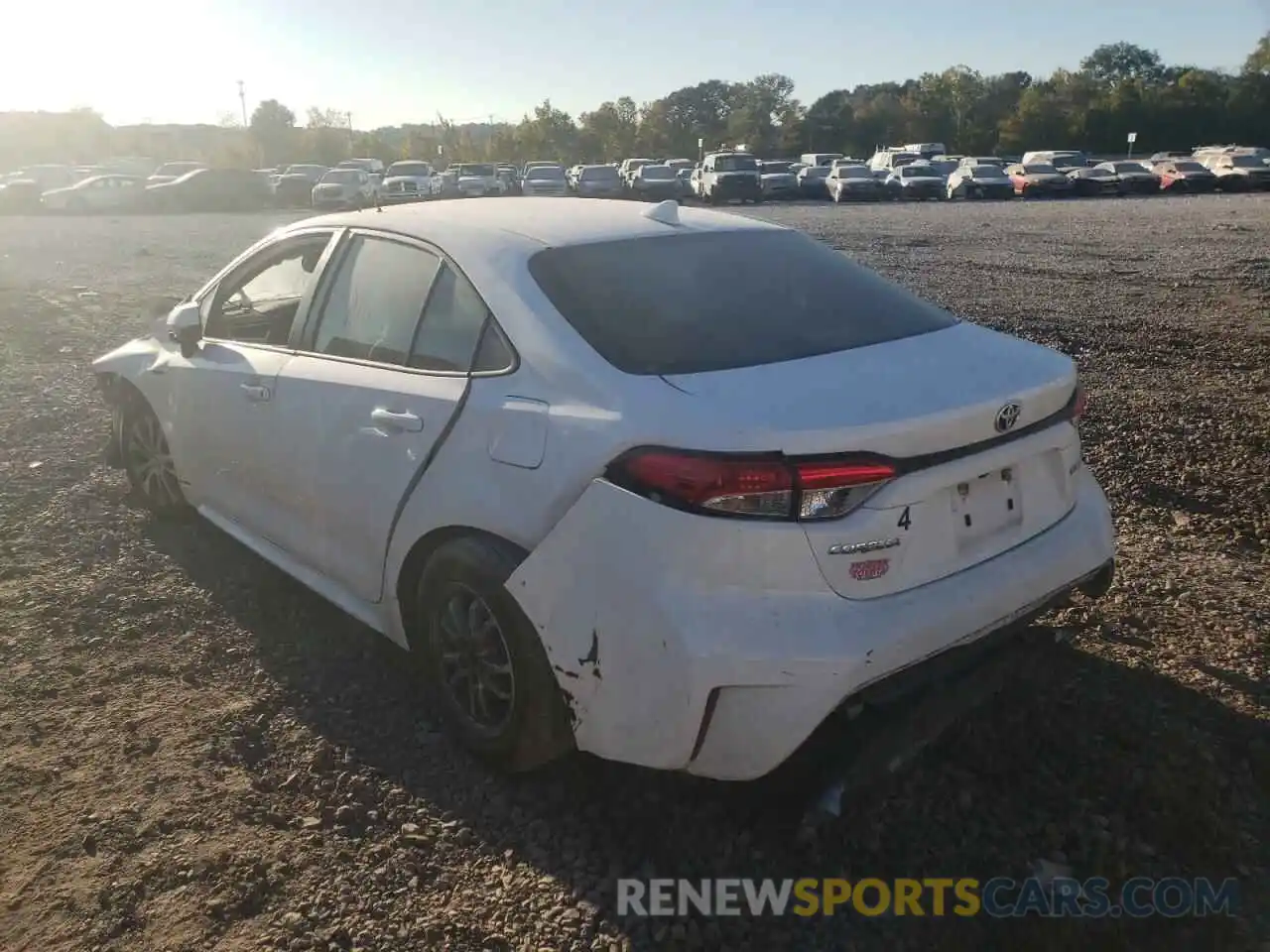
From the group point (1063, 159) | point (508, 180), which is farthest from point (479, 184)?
point (1063, 159)

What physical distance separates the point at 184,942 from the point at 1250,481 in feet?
17.0

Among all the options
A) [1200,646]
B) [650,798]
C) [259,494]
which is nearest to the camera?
[650,798]

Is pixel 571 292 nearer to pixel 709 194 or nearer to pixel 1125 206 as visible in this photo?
pixel 1125 206

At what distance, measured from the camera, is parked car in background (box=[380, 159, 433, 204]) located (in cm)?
3775

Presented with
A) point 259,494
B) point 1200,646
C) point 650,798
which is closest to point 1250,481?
point 1200,646

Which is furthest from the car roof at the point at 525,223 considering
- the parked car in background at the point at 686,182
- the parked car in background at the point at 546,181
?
the parked car in background at the point at 686,182

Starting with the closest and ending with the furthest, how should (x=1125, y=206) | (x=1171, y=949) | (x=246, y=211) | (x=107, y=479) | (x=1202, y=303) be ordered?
(x=1171, y=949) → (x=107, y=479) → (x=1202, y=303) → (x=1125, y=206) → (x=246, y=211)

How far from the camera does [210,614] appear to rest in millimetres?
4340

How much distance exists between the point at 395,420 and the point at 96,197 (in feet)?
146

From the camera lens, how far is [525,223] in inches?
142

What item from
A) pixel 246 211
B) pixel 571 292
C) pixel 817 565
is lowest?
pixel 246 211

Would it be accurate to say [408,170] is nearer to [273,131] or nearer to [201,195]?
[201,195]

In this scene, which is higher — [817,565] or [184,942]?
[817,565]

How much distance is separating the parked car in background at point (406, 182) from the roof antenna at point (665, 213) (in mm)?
33855
